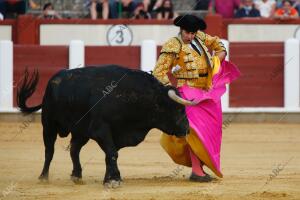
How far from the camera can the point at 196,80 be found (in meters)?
7.61

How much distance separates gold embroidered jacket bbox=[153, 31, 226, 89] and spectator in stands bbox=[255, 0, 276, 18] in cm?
770

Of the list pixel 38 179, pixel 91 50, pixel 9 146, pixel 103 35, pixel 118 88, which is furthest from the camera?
pixel 103 35

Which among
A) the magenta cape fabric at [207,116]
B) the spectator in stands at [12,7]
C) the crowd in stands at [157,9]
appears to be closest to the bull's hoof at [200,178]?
the magenta cape fabric at [207,116]

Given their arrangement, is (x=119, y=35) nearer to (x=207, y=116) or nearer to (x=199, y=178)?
(x=207, y=116)

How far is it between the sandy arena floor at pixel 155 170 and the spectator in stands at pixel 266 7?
10.1 ft

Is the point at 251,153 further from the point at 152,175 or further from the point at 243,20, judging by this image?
the point at 243,20

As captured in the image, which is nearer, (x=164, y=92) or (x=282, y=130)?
(x=164, y=92)

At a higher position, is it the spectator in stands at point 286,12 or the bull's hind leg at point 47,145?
the spectator in stands at point 286,12

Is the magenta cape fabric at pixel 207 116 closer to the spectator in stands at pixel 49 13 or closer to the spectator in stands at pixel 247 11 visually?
the spectator in stands at pixel 247 11

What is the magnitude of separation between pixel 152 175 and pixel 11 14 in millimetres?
7918

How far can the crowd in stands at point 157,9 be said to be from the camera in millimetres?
15148

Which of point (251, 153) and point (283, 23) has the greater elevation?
point (283, 23)

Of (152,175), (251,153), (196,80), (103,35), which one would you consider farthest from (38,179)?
(103,35)

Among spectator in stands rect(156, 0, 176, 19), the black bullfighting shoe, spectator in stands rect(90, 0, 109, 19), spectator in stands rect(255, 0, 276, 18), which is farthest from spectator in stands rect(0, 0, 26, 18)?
the black bullfighting shoe
